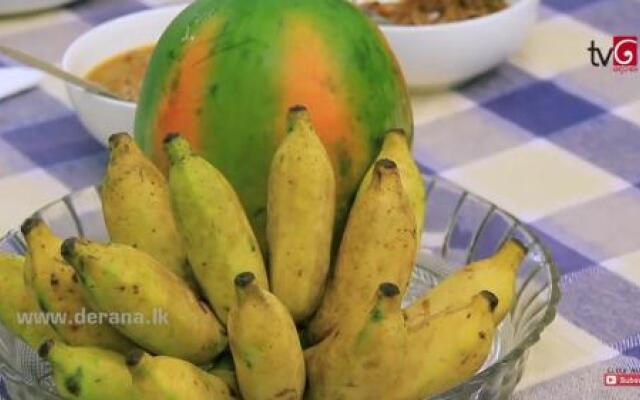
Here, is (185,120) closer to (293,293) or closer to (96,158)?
(293,293)

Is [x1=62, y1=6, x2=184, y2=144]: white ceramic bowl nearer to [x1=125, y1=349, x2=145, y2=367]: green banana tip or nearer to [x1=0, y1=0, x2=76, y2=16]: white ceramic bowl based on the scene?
[x1=0, y1=0, x2=76, y2=16]: white ceramic bowl

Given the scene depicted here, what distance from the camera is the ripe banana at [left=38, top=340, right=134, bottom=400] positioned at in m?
0.47

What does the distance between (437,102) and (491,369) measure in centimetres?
44

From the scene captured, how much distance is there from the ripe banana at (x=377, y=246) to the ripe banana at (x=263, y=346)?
0.14 feet

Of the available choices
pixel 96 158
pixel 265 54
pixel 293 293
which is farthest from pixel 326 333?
pixel 96 158

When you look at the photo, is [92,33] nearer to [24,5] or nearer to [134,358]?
[24,5]

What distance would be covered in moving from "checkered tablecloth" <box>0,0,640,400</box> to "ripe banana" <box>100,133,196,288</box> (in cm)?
19

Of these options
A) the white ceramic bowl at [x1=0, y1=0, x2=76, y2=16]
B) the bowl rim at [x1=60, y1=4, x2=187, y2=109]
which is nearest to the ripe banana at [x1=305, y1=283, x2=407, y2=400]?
the bowl rim at [x1=60, y1=4, x2=187, y2=109]

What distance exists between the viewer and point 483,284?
554 mm

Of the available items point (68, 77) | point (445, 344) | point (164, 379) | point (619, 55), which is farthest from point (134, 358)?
point (619, 55)

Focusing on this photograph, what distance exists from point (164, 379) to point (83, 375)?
36 millimetres

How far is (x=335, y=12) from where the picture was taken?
0.58 metres

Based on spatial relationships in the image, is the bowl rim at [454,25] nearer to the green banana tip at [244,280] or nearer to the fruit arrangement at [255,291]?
the fruit arrangement at [255,291]

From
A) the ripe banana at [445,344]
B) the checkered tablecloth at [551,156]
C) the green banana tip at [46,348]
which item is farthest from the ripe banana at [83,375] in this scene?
the checkered tablecloth at [551,156]
